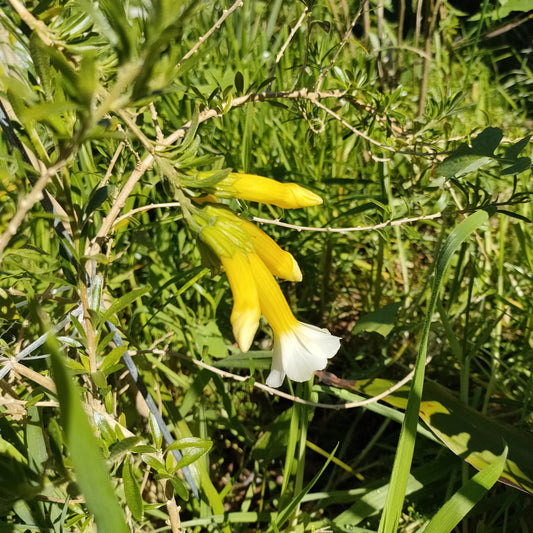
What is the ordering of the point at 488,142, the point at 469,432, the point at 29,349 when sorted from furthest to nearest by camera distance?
1. the point at 469,432
2. the point at 488,142
3. the point at 29,349

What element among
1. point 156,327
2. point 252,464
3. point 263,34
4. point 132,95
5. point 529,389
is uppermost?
point 263,34

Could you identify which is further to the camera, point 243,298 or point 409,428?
point 409,428

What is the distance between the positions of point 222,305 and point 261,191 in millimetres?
732

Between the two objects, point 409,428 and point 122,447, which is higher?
point 122,447

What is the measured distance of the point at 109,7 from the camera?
1.03 feet

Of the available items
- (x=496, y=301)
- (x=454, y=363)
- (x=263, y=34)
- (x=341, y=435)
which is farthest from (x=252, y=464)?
(x=263, y=34)

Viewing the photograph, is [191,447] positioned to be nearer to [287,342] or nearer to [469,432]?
[287,342]

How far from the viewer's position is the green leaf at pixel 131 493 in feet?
1.80

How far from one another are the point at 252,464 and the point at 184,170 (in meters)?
0.82

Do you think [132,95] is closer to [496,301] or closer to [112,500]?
[112,500]

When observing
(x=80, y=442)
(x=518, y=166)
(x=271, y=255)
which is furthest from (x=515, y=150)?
(x=80, y=442)

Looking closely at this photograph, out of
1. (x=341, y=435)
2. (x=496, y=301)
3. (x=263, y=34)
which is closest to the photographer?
(x=341, y=435)

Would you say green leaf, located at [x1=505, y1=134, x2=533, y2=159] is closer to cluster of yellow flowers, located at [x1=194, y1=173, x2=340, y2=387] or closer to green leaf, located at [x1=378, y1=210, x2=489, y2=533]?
green leaf, located at [x1=378, y1=210, x2=489, y2=533]

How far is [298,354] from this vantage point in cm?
58
